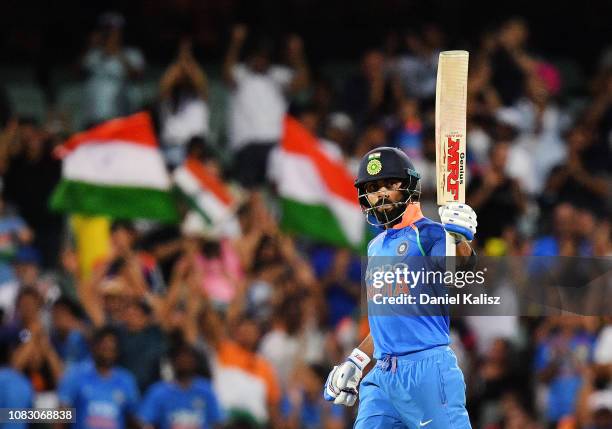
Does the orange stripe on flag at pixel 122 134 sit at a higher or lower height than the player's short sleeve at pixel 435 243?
higher

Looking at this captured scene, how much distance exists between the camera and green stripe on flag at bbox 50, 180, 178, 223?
16266mm

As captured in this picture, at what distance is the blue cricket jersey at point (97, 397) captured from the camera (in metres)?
13.7

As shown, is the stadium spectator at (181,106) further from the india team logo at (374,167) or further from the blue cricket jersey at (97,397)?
the india team logo at (374,167)

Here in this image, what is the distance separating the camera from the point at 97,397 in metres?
13.7

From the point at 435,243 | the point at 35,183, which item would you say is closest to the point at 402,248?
the point at 435,243

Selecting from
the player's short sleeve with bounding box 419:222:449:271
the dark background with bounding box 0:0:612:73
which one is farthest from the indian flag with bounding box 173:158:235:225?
the player's short sleeve with bounding box 419:222:449:271

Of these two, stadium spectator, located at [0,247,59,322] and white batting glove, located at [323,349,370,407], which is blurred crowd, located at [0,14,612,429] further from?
white batting glove, located at [323,349,370,407]

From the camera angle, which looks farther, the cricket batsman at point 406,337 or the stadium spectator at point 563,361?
the stadium spectator at point 563,361

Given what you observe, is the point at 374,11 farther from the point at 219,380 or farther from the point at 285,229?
the point at 219,380

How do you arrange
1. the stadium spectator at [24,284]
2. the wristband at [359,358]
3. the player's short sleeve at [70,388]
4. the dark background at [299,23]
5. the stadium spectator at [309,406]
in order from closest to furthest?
the wristband at [359,358], the player's short sleeve at [70,388], the stadium spectator at [309,406], the stadium spectator at [24,284], the dark background at [299,23]

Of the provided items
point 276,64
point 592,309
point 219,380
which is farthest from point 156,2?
point 592,309

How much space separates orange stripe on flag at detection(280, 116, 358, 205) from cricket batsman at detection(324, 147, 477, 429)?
7.19m

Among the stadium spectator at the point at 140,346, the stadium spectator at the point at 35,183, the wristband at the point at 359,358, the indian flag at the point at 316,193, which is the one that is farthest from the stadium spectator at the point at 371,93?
the wristband at the point at 359,358

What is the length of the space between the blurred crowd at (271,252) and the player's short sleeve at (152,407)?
0.07ft
